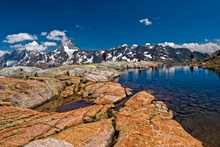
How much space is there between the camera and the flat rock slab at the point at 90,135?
13477 mm

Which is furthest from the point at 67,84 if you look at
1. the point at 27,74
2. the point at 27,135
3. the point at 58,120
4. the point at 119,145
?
the point at 119,145

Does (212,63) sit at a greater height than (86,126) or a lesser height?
greater

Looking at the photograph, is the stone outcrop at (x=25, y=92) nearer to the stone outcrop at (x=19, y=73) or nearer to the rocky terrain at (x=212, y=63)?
the stone outcrop at (x=19, y=73)

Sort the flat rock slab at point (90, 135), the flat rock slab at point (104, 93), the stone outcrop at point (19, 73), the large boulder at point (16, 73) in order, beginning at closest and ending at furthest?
1. the flat rock slab at point (90, 135)
2. the flat rock slab at point (104, 93)
3. the large boulder at point (16, 73)
4. the stone outcrop at point (19, 73)

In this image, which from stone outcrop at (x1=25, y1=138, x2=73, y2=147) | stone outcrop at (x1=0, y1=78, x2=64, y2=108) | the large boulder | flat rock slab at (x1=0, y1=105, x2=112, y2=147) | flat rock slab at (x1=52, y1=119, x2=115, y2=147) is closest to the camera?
stone outcrop at (x1=25, y1=138, x2=73, y2=147)

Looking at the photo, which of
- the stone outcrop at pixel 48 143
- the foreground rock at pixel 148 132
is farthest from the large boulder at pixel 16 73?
the stone outcrop at pixel 48 143

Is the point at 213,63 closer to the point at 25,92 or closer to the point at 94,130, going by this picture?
the point at 25,92

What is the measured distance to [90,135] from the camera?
47.0 ft

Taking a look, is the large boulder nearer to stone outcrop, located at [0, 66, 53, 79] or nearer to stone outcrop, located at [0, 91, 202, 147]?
stone outcrop, located at [0, 66, 53, 79]

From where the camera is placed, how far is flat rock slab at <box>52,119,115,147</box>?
44.2 feet

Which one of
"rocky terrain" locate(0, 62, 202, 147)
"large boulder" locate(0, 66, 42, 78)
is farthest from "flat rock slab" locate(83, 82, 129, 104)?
"large boulder" locate(0, 66, 42, 78)

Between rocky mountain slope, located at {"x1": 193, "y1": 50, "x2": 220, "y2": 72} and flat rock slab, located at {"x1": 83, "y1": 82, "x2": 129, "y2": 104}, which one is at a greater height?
rocky mountain slope, located at {"x1": 193, "y1": 50, "x2": 220, "y2": 72}

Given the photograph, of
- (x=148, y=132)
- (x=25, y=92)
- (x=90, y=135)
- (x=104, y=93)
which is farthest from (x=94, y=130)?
(x=25, y=92)

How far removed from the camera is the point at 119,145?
44.1ft
